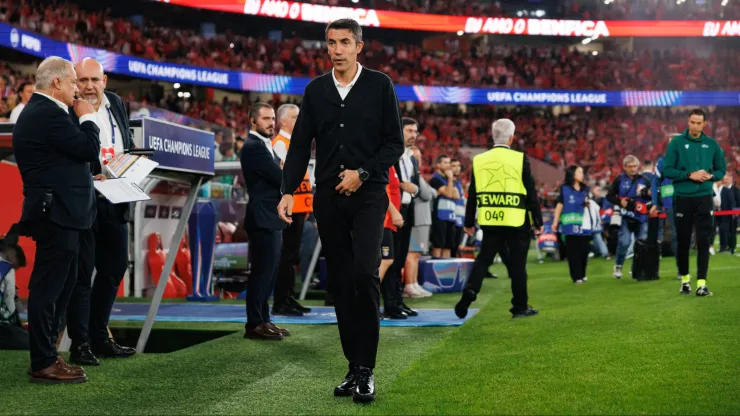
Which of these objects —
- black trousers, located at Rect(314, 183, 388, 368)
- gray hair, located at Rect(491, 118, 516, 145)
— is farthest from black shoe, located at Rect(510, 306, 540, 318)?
black trousers, located at Rect(314, 183, 388, 368)

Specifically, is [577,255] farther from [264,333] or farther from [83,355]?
[83,355]

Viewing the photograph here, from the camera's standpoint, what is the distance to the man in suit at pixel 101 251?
206 inches

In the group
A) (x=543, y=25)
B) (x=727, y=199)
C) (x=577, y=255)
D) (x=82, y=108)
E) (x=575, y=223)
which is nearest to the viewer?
(x=82, y=108)

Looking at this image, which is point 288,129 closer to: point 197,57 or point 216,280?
point 216,280

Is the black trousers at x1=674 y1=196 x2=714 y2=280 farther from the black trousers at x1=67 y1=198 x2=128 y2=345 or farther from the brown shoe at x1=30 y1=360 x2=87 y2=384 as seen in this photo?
the brown shoe at x1=30 y1=360 x2=87 y2=384

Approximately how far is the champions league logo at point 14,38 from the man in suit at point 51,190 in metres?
20.1

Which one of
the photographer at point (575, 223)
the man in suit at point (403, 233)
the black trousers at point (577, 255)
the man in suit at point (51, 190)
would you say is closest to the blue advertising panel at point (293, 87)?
the photographer at point (575, 223)

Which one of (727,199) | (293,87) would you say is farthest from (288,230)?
(293,87)

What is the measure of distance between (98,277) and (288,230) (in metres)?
2.57

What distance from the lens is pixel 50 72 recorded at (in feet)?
15.3

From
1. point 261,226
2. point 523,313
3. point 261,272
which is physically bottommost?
point 523,313

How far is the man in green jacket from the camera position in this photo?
8.51m

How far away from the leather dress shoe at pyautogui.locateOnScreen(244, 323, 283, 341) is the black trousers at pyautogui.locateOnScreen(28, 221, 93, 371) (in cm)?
196

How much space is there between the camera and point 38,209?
452 centimetres
